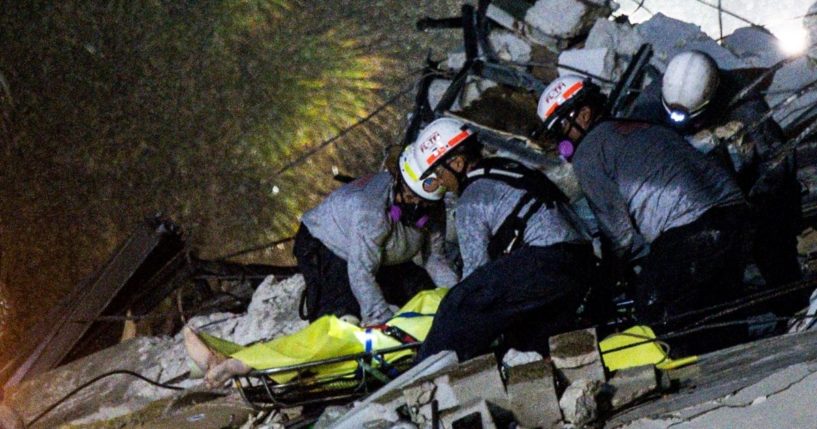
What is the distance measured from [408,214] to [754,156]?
2733 mm

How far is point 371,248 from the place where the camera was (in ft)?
19.8

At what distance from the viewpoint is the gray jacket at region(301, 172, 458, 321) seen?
19.7 feet

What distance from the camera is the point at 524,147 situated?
728cm

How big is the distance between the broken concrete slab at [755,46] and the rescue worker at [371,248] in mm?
3222

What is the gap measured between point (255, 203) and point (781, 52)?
5.92m

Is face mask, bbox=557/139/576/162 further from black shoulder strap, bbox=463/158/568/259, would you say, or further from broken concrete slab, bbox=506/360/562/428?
broken concrete slab, bbox=506/360/562/428

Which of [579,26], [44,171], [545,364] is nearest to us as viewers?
[545,364]

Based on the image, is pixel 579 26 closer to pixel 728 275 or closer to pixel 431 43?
pixel 431 43

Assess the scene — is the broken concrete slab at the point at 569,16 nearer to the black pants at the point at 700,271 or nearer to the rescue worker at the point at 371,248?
the rescue worker at the point at 371,248

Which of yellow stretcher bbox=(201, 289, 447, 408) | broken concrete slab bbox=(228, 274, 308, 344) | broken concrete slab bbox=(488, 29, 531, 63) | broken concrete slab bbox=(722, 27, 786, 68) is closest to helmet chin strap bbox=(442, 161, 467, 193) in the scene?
yellow stretcher bbox=(201, 289, 447, 408)

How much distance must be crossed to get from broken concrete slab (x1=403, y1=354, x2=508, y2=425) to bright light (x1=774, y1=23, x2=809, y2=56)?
16.8 ft

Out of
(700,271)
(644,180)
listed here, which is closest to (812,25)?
(644,180)

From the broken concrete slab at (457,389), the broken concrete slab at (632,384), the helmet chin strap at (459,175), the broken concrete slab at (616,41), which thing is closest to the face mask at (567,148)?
the helmet chin strap at (459,175)

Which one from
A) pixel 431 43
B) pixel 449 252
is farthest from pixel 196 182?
pixel 449 252
